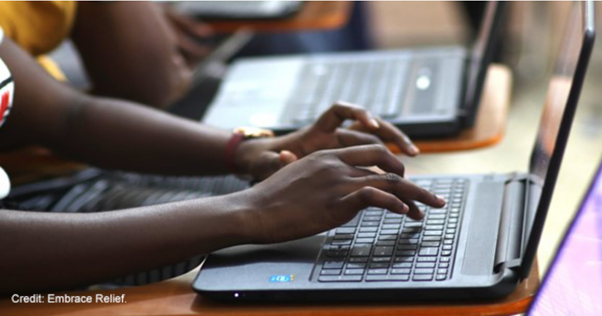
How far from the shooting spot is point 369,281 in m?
0.81

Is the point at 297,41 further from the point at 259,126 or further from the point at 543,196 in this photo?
the point at 543,196

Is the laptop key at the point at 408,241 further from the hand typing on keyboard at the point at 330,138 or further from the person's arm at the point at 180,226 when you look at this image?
the hand typing on keyboard at the point at 330,138

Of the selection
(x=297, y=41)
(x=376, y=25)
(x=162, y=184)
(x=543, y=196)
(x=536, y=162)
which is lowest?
(x=376, y=25)

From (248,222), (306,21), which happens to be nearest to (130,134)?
(248,222)

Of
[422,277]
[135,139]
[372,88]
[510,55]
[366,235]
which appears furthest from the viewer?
[510,55]

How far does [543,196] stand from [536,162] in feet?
0.77

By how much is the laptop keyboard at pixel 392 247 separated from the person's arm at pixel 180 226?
0.12 ft

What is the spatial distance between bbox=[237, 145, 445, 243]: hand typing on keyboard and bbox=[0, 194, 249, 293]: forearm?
0.02 meters

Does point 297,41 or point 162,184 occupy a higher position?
point 162,184

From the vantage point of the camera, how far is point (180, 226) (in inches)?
34.3

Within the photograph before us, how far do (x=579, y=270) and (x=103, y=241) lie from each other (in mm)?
483

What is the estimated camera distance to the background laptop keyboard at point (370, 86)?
129cm

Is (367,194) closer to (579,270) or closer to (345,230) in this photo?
(345,230)

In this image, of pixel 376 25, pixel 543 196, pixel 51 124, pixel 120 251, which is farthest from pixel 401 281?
pixel 376 25
